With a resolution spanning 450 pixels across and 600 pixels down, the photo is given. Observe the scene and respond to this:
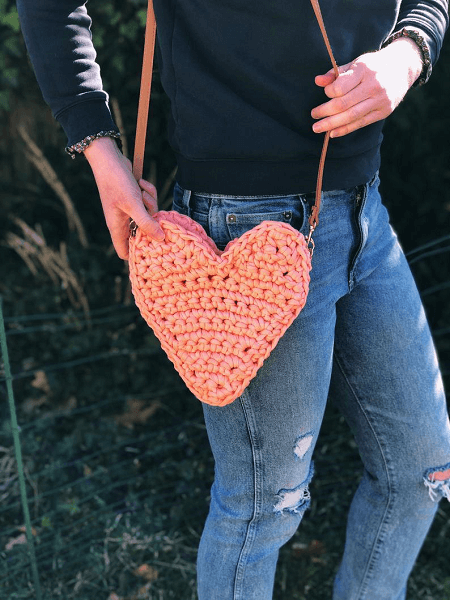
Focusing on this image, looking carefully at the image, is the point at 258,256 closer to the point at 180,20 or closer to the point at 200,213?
the point at 200,213

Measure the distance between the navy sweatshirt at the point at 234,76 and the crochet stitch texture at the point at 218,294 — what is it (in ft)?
0.33

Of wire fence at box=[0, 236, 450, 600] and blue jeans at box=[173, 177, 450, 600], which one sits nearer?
blue jeans at box=[173, 177, 450, 600]

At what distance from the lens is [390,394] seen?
4.17 ft

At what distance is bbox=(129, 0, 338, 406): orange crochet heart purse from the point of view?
105 centimetres

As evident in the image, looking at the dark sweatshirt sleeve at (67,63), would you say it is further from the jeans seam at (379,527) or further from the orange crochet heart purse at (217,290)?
the jeans seam at (379,527)

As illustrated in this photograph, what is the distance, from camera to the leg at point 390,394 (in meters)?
1.26

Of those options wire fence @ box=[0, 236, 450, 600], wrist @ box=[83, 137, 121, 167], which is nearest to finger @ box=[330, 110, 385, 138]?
wrist @ box=[83, 137, 121, 167]

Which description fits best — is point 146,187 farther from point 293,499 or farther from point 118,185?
point 293,499

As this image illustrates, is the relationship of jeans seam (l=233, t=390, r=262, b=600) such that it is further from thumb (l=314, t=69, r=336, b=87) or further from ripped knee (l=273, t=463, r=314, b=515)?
thumb (l=314, t=69, r=336, b=87)

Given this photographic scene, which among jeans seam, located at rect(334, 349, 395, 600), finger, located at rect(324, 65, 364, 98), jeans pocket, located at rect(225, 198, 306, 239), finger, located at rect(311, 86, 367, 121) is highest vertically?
finger, located at rect(324, 65, 364, 98)

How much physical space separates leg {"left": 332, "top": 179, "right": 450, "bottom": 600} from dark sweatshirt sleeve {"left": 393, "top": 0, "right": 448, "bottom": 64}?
0.97 ft

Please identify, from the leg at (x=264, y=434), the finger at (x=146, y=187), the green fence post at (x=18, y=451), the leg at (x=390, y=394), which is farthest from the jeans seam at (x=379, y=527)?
the green fence post at (x=18, y=451)

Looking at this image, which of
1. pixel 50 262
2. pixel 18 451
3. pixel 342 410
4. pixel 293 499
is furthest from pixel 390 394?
pixel 50 262

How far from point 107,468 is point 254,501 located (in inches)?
49.2
